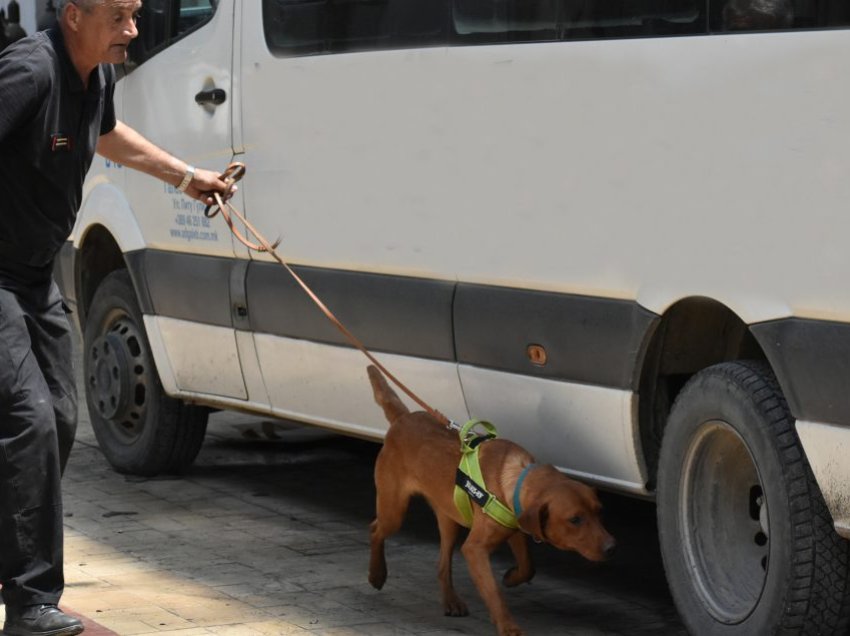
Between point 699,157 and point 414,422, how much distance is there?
1470mm

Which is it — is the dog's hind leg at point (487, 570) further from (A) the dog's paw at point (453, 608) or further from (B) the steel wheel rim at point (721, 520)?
(B) the steel wheel rim at point (721, 520)

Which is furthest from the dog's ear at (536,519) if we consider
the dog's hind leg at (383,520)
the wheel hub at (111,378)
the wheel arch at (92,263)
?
the wheel arch at (92,263)

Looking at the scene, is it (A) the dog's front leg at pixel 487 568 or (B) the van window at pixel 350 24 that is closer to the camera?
(A) the dog's front leg at pixel 487 568

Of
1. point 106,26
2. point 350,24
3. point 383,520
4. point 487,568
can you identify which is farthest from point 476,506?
point 350,24

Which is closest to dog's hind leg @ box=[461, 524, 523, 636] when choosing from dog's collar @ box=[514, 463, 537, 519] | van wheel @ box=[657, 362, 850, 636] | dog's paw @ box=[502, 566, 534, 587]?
dog's collar @ box=[514, 463, 537, 519]

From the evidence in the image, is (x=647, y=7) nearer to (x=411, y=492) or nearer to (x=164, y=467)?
(x=411, y=492)

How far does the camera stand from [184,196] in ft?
23.2

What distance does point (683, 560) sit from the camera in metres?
5.02

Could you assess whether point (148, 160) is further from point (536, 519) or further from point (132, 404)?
point (132, 404)

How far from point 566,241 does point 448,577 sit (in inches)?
45.4

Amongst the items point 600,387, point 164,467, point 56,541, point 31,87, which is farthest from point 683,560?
point 164,467

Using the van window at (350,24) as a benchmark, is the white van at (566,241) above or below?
below

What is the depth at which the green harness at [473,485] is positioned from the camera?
5199 millimetres

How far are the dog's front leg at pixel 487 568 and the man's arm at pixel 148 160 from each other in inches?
52.6
